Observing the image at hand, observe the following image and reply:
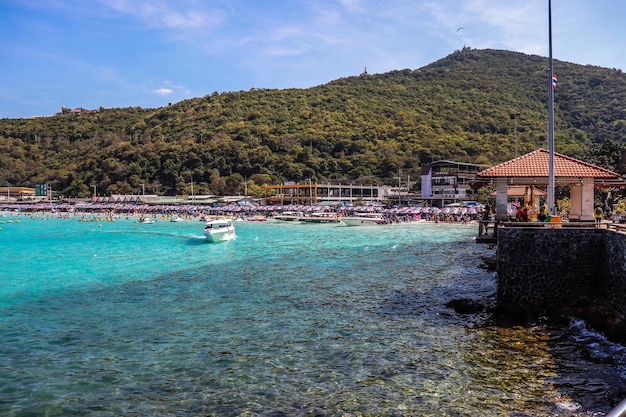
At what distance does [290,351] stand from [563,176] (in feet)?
42.3

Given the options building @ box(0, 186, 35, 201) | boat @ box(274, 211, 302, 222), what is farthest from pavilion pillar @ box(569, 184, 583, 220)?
building @ box(0, 186, 35, 201)

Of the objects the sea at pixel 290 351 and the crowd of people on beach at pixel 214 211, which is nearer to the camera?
the sea at pixel 290 351

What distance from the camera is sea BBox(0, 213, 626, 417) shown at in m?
8.59

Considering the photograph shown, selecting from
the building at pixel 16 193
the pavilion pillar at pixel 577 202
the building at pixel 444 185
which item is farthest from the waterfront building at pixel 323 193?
the pavilion pillar at pixel 577 202

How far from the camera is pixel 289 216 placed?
7200 cm

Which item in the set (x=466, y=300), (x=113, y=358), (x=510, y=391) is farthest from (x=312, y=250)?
(x=510, y=391)

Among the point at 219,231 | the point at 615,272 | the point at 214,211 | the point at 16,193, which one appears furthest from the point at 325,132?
the point at 615,272

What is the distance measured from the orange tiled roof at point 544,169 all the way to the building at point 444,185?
58.0 metres

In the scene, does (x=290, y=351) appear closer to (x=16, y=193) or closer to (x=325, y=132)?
(x=325, y=132)

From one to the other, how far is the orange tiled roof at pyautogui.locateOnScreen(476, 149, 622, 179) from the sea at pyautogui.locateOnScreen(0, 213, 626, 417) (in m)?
4.54

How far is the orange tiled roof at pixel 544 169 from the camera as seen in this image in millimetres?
17938

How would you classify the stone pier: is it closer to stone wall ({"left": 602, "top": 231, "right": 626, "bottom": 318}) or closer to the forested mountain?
stone wall ({"left": 602, "top": 231, "right": 626, "bottom": 318})

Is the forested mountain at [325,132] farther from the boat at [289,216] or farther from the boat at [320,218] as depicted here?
the boat at [320,218]

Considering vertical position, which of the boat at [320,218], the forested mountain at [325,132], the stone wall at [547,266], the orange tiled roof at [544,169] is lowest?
the boat at [320,218]
